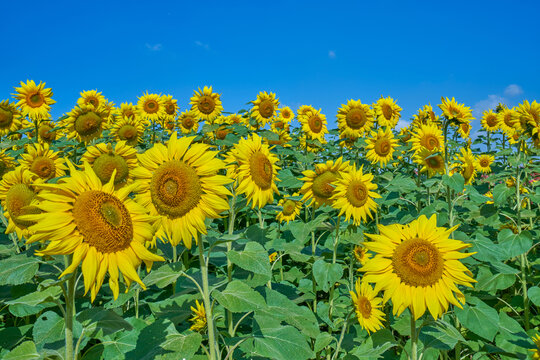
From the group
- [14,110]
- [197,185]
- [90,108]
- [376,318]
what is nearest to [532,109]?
[376,318]

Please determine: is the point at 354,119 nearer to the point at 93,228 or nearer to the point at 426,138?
the point at 426,138

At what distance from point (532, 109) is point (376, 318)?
131 inches

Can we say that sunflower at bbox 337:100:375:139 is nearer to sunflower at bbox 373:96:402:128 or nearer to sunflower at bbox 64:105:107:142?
sunflower at bbox 373:96:402:128

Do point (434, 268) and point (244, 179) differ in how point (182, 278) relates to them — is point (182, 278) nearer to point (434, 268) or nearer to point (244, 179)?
point (244, 179)

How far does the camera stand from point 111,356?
2193 mm

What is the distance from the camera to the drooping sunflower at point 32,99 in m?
6.07

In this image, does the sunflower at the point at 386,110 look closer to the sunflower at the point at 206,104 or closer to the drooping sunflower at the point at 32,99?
the sunflower at the point at 206,104

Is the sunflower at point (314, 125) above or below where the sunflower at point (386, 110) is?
below

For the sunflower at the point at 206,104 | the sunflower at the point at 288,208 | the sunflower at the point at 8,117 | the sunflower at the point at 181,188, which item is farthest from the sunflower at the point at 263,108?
the sunflower at the point at 181,188

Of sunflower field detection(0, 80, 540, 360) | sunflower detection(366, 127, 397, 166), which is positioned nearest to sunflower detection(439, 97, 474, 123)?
sunflower field detection(0, 80, 540, 360)

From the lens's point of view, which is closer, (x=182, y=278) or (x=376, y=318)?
(x=182, y=278)

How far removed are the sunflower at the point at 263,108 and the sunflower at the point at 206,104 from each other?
681 mm

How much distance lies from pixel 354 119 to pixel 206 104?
2.65 metres

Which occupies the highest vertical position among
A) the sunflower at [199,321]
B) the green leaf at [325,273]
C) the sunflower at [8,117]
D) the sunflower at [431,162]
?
the sunflower at [8,117]
